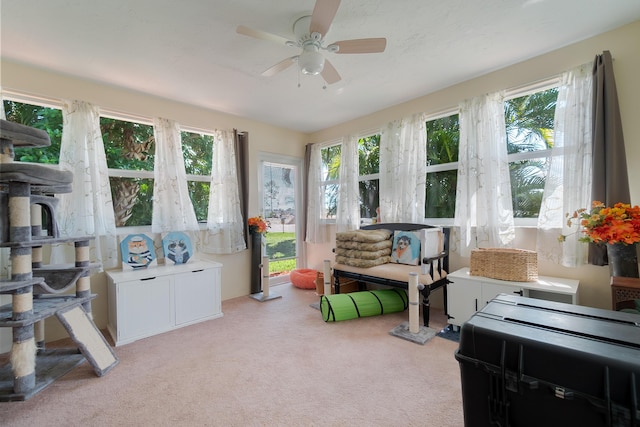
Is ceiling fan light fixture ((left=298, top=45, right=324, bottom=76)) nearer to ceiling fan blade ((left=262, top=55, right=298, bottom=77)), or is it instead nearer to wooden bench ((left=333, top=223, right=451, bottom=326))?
ceiling fan blade ((left=262, top=55, right=298, bottom=77))

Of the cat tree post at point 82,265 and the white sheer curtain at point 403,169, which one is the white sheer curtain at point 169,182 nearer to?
the cat tree post at point 82,265

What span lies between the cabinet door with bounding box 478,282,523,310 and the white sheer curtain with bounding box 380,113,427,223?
106 centimetres

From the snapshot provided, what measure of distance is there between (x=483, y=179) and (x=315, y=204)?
242 centimetres

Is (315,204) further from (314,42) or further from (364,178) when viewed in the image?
(314,42)

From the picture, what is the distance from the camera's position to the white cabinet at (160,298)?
2.48 m

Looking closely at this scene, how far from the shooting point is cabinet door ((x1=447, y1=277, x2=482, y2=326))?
95.1 inches

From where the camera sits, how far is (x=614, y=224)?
5.89 feet

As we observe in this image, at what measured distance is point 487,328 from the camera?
3.12 feet

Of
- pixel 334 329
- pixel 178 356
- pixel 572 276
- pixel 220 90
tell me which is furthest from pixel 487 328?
pixel 220 90

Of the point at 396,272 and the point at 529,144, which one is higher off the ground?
the point at 529,144

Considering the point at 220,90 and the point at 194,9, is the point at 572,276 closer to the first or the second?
the point at 194,9

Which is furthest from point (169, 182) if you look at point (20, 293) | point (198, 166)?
point (20, 293)

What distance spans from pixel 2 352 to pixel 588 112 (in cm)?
521

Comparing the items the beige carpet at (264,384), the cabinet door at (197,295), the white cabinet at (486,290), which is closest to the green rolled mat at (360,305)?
the beige carpet at (264,384)
